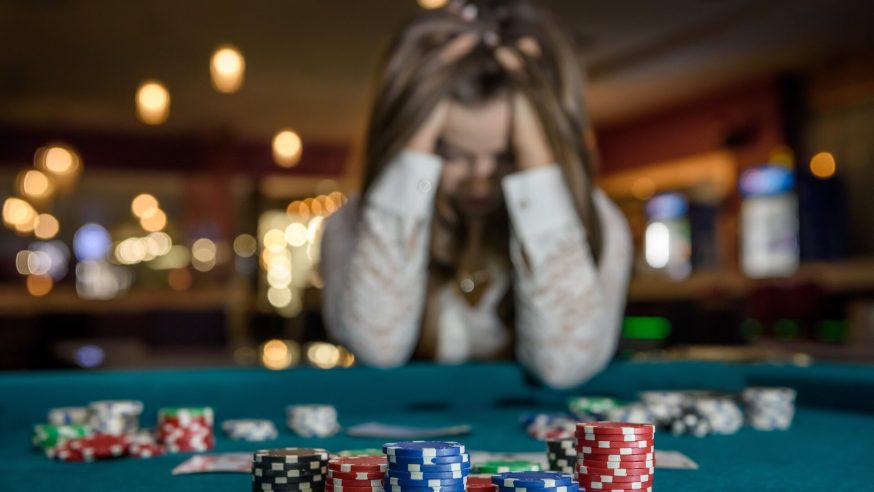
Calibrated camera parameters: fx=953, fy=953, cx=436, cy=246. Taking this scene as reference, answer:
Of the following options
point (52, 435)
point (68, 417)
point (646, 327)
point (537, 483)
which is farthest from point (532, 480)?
point (646, 327)

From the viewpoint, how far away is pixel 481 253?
319 centimetres

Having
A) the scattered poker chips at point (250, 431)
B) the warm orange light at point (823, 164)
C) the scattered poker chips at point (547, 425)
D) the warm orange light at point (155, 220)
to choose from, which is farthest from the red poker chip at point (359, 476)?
the warm orange light at point (155, 220)

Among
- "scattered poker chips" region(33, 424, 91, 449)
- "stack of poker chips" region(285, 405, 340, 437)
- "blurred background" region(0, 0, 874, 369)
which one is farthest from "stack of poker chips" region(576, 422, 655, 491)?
"blurred background" region(0, 0, 874, 369)

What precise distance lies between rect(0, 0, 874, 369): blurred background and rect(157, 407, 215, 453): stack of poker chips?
1911mm

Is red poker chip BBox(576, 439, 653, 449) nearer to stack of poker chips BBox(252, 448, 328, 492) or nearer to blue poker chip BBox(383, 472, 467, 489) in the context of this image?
blue poker chip BBox(383, 472, 467, 489)

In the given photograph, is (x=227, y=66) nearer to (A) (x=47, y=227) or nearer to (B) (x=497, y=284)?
(B) (x=497, y=284)

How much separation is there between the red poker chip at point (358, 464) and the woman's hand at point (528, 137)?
170 centimetres

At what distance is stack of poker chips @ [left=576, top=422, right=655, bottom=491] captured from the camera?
134cm

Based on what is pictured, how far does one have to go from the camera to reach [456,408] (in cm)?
282

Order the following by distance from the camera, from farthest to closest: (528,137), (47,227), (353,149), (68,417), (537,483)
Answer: (47,227), (353,149), (528,137), (68,417), (537,483)

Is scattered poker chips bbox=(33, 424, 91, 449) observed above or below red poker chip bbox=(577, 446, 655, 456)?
below

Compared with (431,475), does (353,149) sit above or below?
above

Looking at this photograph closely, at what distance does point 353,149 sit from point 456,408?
3741mm

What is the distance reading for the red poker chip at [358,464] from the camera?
1.31m
